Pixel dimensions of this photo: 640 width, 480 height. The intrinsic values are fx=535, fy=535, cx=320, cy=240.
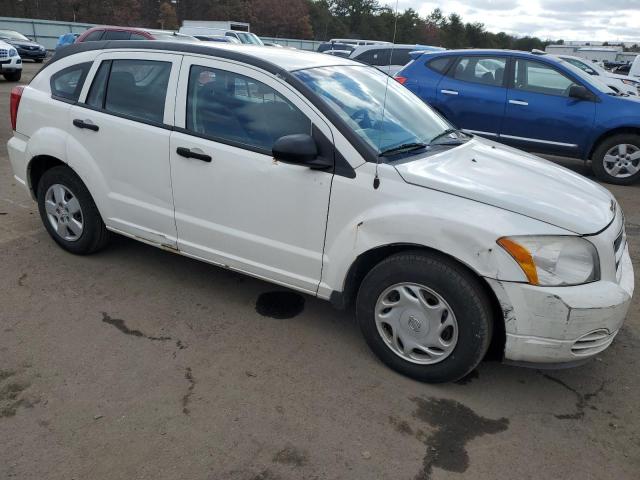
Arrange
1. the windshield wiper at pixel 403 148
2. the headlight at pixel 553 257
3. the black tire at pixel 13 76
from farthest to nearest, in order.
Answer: the black tire at pixel 13 76
the windshield wiper at pixel 403 148
the headlight at pixel 553 257

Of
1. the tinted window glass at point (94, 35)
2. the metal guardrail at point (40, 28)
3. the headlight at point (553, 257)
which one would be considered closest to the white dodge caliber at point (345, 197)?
the headlight at point (553, 257)

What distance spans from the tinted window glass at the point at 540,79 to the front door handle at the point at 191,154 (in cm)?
587

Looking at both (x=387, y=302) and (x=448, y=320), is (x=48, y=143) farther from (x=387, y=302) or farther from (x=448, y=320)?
(x=448, y=320)

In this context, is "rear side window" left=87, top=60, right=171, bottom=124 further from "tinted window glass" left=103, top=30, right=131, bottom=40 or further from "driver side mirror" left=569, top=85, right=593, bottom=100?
"tinted window glass" left=103, top=30, right=131, bottom=40

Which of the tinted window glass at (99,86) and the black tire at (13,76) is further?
the black tire at (13,76)

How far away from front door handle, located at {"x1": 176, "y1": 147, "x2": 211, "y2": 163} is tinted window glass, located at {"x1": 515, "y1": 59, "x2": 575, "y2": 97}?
5.87 metres

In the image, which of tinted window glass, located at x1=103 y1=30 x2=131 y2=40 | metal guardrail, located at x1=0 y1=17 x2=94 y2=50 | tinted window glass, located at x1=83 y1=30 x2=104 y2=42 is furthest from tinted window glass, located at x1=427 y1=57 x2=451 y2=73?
metal guardrail, located at x1=0 y1=17 x2=94 y2=50

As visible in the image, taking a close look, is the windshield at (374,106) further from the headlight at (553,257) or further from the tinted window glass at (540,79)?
the tinted window glass at (540,79)

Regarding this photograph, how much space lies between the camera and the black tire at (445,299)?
2.70 metres

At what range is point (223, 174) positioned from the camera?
3324 mm

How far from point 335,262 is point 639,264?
319cm

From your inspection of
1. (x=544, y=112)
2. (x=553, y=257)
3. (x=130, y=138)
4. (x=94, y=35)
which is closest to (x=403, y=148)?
(x=553, y=257)

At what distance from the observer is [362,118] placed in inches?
127

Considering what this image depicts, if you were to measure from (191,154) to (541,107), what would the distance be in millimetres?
5825
